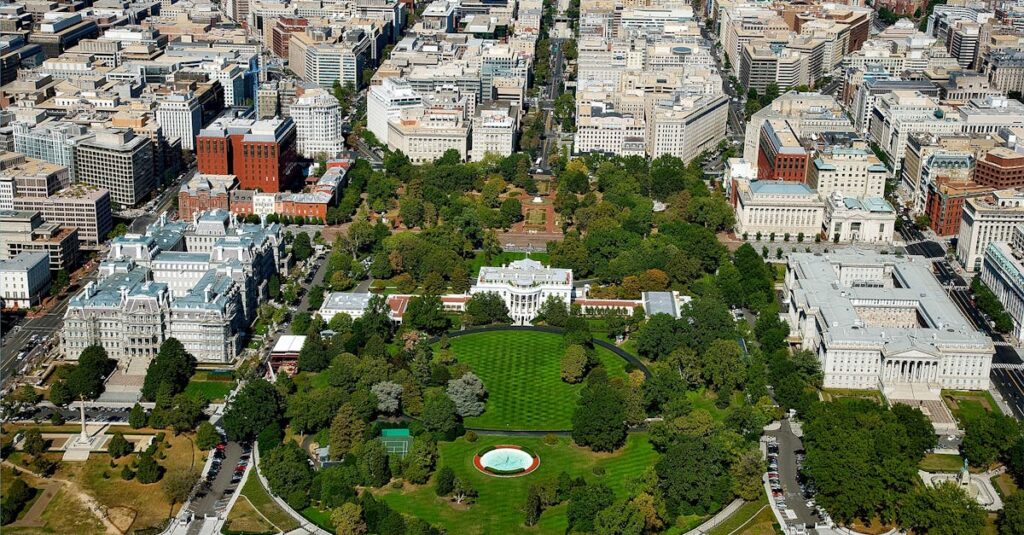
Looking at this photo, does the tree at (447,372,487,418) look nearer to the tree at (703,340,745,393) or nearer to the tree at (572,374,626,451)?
the tree at (572,374,626,451)

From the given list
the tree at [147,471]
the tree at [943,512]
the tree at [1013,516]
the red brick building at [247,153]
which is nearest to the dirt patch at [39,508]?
the tree at [147,471]

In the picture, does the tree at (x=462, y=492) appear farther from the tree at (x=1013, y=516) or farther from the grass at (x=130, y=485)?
the tree at (x=1013, y=516)

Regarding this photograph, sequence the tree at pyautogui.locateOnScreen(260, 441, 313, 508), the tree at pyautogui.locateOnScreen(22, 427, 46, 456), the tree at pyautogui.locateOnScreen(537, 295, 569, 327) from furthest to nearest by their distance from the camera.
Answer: the tree at pyautogui.locateOnScreen(537, 295, 569, 327) < the tree at pyautogui.locateOnScreen(22, 427, 46, 456) < the tree at pyautogui.locateOnScreen(260, 441, 313, 508)

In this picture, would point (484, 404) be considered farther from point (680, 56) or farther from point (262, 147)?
point (680, 56)

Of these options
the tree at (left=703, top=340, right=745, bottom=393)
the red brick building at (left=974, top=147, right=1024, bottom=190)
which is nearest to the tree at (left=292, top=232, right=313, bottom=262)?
the tree at (left=703, top=340, right=745, bottom=393)

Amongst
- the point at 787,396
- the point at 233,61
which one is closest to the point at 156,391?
the point at 787,396

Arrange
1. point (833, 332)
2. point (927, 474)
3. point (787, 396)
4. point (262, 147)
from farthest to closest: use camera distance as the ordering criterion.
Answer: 1. point (262, 147)
2. point (833, 332)
3. point (787, 396)
4. point (927, 474)

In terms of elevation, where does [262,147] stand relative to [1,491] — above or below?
above

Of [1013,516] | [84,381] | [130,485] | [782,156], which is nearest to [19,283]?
[84,381]
